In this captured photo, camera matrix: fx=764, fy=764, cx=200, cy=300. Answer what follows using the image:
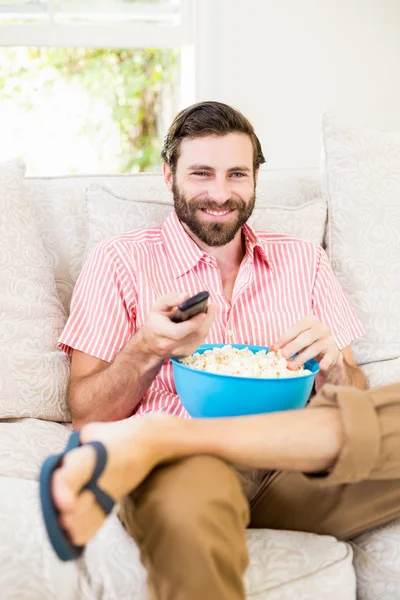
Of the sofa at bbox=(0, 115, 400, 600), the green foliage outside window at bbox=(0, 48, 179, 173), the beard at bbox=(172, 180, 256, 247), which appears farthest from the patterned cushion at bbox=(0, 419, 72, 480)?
the green foliage outside window at bbox=(0, 48, 179, 173)

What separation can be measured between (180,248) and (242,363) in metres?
0.47

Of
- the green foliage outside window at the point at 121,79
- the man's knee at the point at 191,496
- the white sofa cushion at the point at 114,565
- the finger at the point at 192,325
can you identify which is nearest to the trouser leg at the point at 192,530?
the man's knee at the point at 191,496

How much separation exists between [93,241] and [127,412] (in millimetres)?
490

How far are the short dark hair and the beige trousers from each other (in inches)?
32.5

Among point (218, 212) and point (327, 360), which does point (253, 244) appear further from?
point (327, 360)

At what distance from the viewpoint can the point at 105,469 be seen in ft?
3.34

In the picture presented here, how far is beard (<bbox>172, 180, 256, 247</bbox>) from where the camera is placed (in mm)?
1803

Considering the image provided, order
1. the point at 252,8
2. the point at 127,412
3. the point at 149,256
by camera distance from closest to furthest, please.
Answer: the point at 127,412
the point at 149,256
the point at 252,8

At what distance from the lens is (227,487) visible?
1.08m

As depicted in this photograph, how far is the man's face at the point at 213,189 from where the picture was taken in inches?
71.0

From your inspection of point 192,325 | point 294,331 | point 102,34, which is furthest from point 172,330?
point 102,34

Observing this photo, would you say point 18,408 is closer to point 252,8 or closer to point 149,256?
point 149,256

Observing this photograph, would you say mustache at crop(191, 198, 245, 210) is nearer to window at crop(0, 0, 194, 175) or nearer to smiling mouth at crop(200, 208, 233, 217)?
smiling mouth at crop(200, 208, 233, 217)

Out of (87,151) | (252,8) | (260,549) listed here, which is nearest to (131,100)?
(87,151)
